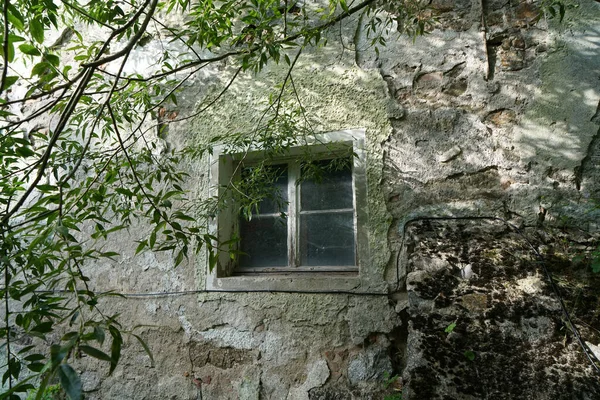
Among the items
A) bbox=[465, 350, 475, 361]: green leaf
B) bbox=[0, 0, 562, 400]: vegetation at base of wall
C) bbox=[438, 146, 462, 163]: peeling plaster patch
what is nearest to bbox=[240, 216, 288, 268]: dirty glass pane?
bbox=[0, 0, 562, 400]: vegetation at base of wall

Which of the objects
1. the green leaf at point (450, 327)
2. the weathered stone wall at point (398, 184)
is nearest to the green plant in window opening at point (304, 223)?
the weathered stone wall at point (398, 184)

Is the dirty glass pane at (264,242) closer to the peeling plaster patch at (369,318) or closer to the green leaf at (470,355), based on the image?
the peeling plaster patch at (369,318)

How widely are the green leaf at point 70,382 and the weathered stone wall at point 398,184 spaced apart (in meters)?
1.33

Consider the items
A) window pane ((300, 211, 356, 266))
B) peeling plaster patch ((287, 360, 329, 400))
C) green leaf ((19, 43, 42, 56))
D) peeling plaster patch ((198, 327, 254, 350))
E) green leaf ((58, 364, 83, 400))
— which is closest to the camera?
green leaf ((58, 364, 83, 400))

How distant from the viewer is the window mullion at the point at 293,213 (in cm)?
264

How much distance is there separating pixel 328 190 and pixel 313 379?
1110 mm

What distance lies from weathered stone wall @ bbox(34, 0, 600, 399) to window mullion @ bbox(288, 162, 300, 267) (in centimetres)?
31

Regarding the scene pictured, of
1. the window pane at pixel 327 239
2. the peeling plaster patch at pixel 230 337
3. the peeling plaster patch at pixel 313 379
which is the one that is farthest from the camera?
the window pane at pixel 327 239

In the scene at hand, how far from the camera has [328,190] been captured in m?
2.68

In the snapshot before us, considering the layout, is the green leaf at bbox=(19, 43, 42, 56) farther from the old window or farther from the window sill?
the window sill

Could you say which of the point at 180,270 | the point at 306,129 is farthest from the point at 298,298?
the point at 306,129

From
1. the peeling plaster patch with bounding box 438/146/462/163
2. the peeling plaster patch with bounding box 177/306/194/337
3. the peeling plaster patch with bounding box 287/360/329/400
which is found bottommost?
the peeling plaster patch with bounding box 287/360/329/400

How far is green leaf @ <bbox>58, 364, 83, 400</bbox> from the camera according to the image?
2.52 ft

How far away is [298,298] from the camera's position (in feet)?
7.88
